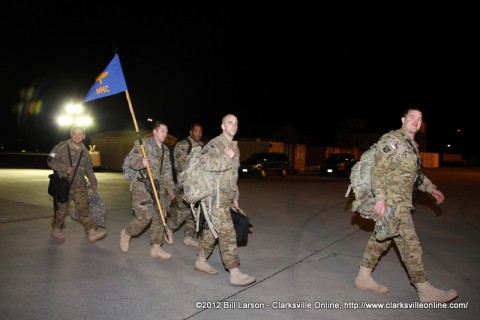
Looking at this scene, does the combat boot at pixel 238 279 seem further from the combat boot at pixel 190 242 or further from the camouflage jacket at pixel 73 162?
the camouflage jacket at pixel 73 162

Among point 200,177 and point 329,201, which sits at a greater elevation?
point 200,177

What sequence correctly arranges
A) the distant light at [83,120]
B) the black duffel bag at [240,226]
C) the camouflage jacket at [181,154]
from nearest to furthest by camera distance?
1. the black duffel bag at [240,226]
2. the camouflage jacket at [181,154]
3. the distant light at [83,120]

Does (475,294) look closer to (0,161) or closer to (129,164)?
(129,164)

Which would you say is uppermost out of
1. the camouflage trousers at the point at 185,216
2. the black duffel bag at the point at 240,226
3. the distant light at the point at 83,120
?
the distant light at the point at 83,120

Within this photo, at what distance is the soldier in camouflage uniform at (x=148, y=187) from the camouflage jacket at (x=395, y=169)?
2.93 meters

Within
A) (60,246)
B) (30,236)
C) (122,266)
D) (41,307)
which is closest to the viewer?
(41,307)

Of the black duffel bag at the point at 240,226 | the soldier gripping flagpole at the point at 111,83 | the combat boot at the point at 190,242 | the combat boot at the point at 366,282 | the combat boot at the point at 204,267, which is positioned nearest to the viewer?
the combat boot at the point at 366,282

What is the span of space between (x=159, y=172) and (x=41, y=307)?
7.71ft

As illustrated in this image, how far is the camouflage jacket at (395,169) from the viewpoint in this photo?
3998mm

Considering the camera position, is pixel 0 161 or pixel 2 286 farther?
pixel 0 161

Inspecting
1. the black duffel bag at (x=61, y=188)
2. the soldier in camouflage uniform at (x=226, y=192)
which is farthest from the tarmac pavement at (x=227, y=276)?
the black duffel bag at (x=61, y=188)

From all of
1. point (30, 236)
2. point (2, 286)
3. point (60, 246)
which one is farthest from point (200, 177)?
point (30, 236)

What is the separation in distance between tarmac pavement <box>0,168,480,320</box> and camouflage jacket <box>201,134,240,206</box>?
41.7 inches

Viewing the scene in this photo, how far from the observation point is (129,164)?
5.47m
